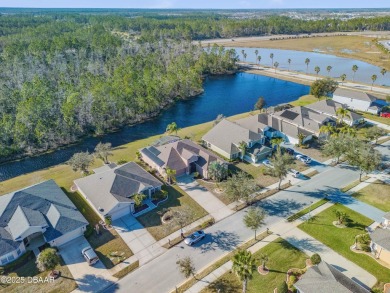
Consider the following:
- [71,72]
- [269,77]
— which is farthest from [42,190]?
[269,77]

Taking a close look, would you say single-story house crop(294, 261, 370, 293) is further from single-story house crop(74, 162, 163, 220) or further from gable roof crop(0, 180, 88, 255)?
gable roof crop(0, 180, 88, 255)

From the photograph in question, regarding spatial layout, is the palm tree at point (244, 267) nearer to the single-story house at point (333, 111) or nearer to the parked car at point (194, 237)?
the parked car at point (194, 237)

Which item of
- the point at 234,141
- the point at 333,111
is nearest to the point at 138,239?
the point at 234,141

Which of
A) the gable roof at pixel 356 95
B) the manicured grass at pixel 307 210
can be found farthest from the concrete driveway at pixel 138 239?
the gable roof at pixel 356 95

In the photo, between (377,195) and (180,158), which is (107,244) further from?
(377,195)

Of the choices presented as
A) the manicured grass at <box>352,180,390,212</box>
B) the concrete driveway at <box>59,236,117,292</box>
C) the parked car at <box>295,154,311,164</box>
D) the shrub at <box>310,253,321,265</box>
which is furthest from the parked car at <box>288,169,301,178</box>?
the concrete driveway at <box>59,236,117,292</box>

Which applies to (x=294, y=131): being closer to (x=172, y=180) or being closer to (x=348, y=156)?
(x=348, y=156)
